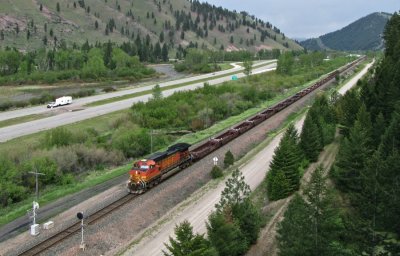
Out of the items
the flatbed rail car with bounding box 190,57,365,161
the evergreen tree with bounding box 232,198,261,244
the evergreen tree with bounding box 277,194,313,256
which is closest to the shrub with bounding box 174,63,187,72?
→ the flatbed rail car with bounding box 190,57,365,161

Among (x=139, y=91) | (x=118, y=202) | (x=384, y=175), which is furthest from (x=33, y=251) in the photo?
(x=139, y=91)

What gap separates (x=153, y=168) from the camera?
39156 millimetres

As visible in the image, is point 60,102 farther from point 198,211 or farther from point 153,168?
point 198,211

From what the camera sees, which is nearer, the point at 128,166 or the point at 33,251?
the point at 33,251

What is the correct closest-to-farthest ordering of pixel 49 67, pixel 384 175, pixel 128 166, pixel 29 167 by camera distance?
pixel 384 175 → pixel 29 167 → pixel 128 166 → pixel 49 67

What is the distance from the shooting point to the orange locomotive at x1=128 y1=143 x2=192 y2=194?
37812mm

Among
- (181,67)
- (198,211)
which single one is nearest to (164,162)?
(198,211)

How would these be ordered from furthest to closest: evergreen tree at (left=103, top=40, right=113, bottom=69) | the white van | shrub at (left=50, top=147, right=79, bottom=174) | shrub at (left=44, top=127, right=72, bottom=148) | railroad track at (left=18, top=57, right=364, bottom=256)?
evergreen tree at (left=103, top=40, right=113, bottom=69)
the white van
shrub at (left=44, top=127, right=72, bottom=148)
shrub at (left=50, top=147, right=79, bottom=174)
railroad track at (left=18, top=57, right=364, bottom=256)

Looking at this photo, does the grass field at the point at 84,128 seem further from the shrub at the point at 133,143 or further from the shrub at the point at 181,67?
the shrub at the point at 181,67

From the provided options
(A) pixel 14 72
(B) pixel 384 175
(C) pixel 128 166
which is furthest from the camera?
(A) pixel 14 72

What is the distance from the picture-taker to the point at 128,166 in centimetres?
4806

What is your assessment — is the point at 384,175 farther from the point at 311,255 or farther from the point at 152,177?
the point at 152,177

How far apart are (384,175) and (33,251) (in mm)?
22673

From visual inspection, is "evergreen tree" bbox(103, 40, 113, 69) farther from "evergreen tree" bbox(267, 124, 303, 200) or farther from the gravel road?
"evergreen tree" bbox(267, 124, 303, 200)
